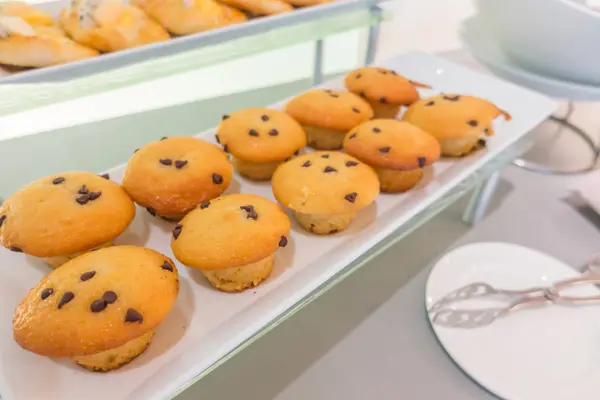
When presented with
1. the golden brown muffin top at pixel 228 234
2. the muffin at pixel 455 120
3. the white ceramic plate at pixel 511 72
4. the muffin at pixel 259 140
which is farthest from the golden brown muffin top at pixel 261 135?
the white ceramic plate at pixel 511 72

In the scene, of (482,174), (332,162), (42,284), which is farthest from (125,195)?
(482,174)

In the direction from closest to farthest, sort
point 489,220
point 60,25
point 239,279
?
point 239,279 < point 60,25 < point 489,220

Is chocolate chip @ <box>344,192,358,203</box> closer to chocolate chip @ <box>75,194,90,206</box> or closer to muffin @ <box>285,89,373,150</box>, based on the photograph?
muffin @ <box>285,89,373,150</box>

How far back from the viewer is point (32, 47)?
690mm

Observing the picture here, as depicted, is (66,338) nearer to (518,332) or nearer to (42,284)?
(42,284)

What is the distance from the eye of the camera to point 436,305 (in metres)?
0.75

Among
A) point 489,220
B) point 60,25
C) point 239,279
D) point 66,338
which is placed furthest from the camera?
point 489,220

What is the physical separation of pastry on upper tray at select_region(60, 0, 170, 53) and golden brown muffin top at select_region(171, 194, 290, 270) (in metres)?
0.35

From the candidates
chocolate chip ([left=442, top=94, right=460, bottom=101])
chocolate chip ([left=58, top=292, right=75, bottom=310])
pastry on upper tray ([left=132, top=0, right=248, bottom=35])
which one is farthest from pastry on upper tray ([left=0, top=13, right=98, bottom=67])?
chocolate chip ([left=442, top=94, right=460, bottom=101])

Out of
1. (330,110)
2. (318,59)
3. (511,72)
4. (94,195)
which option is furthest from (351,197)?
(318,59)

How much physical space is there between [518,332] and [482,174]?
0.95ft

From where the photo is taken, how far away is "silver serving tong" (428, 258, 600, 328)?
2.41ft

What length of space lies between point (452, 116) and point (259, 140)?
1.19 ft

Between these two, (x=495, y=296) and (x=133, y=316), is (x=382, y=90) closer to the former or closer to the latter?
(x=495, y=296)
